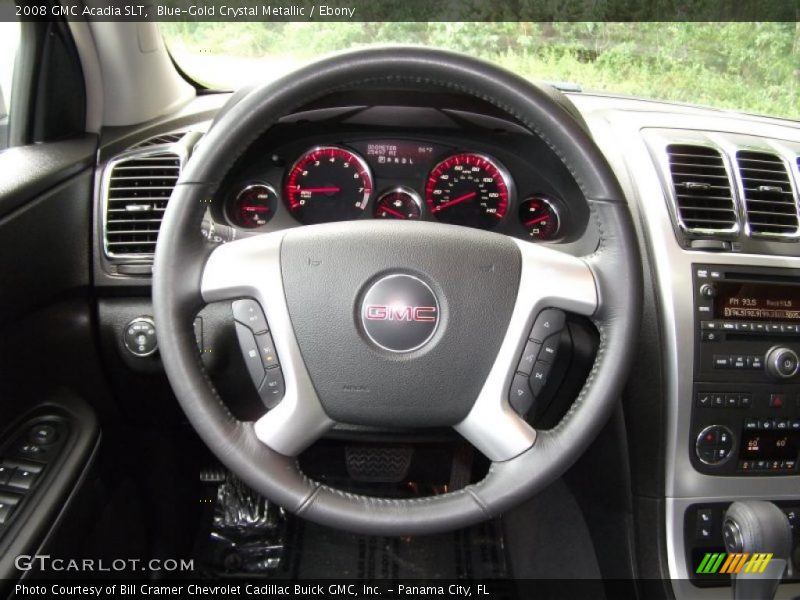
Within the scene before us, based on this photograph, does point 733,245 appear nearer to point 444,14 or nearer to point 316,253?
point 444,14

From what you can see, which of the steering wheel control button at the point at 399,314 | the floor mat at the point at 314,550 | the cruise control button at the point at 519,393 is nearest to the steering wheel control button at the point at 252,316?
the steering wheel control button at the point at 399,314

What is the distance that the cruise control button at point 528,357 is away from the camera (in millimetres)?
1185

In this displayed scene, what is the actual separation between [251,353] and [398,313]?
26cm

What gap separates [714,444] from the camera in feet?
5.11

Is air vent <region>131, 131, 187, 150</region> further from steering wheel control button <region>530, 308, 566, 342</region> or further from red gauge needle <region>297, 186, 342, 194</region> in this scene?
steering wheel control button <region>530, 308, 566, 342</region>

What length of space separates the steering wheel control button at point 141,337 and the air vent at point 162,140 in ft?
1.36

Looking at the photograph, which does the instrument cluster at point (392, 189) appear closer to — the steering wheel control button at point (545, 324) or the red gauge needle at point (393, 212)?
the red gauge needle at point (393, 212)

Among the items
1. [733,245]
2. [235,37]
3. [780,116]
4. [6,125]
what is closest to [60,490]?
[6,125]

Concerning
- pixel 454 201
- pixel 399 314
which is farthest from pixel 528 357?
pixel 454 201

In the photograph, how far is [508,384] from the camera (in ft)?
3.86

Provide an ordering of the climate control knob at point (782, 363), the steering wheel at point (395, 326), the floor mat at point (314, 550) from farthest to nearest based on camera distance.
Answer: the floor mat at point (314, 550)
the climate control knob at point (782, 363)
the steering wheel at point (395, 326)

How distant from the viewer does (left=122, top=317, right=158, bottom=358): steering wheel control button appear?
1.62 meters

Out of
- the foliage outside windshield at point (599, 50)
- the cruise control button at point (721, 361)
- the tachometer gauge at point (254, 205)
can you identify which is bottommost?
the cruise control button at point (721, 361)

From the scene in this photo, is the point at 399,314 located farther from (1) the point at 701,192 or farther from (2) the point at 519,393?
(1) the point at 701,192
